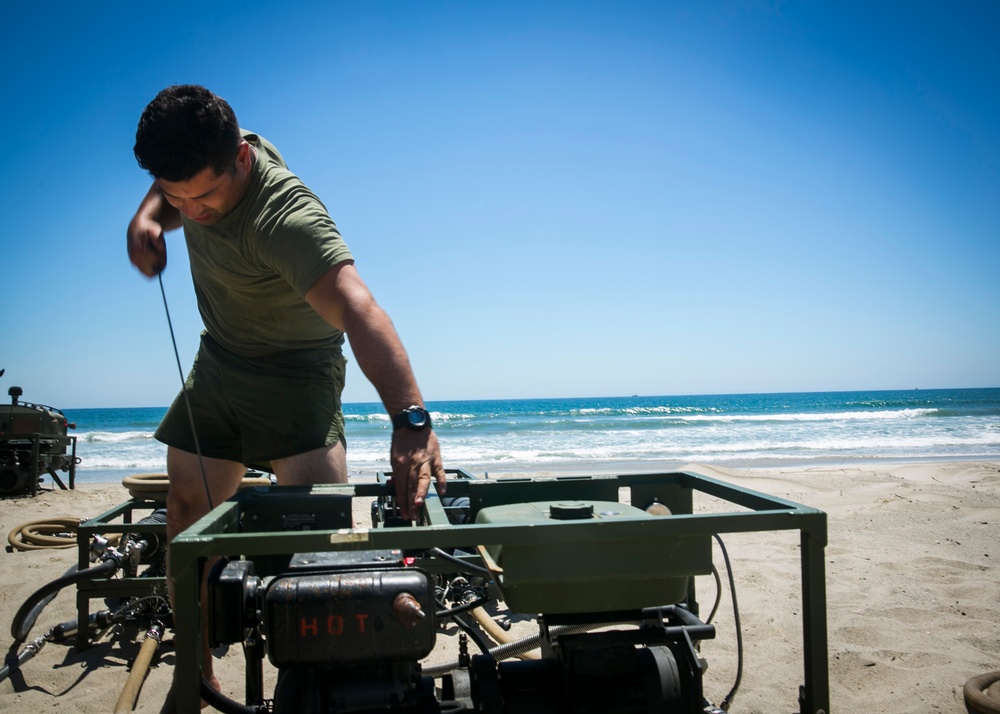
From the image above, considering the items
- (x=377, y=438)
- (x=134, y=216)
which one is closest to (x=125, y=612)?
(x=134, y=216)

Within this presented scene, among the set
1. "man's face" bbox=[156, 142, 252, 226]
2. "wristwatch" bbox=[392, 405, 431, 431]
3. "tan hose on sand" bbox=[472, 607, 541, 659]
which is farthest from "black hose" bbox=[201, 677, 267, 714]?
"tan hose on sand" bbox=[472, 607, 541, 659]

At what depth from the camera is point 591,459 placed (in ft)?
48.9

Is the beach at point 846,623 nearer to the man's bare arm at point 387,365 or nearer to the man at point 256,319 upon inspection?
the man at point 256,319

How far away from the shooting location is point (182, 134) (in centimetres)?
173

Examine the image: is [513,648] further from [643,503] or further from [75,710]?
[75,710]

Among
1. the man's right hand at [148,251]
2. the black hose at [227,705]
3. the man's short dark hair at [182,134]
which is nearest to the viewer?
the black hose at [227,705]

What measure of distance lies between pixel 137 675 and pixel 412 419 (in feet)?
6.68

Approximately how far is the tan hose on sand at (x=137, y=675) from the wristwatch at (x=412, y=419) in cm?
186

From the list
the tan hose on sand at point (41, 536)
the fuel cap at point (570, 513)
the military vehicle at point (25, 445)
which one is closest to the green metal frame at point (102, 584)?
the tan hose on sand at point (41, 536)

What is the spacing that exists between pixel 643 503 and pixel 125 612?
2.54 meters

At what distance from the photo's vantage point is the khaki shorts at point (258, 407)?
7.55 feet

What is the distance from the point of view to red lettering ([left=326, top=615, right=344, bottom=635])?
129 cm

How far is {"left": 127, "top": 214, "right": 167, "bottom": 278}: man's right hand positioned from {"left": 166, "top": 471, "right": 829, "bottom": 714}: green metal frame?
0.83m

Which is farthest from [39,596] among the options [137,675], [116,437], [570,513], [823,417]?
[823,417]
